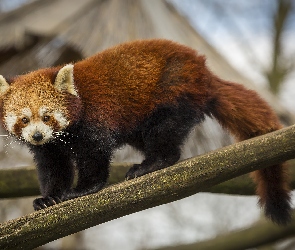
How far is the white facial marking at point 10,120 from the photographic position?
2572mm

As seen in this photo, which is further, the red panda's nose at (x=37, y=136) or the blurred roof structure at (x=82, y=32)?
the blurred roof structure at (x=82, y=32)

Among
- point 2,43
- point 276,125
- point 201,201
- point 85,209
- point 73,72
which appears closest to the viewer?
point 85,209

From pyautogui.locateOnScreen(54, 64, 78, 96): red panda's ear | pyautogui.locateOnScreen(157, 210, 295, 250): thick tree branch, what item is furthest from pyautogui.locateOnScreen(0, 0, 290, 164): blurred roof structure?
pyautogui.locateOnScreen(54, 64, 78, 96): red panda's ear

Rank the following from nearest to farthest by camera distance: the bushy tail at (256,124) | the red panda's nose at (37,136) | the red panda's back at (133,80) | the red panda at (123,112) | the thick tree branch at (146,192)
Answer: the thick tree branch at (146,192) < the red panda's nose at (37,136) < the red panda at (123,112) < the red panda's back at (133,80) < the bushy tail at (256,124)

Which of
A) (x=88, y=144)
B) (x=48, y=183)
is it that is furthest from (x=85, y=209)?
(x=48, y=183)

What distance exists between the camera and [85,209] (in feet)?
7.61

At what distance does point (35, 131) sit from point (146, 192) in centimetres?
63

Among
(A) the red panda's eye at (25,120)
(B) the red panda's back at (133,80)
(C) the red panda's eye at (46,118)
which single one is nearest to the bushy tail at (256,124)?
(B) the red panda's back at (133,80)

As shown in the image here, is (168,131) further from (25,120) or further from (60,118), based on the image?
(25,120)

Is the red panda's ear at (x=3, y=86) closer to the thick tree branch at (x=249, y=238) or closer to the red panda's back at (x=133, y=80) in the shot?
the red panda's back at (x=133, y=80)

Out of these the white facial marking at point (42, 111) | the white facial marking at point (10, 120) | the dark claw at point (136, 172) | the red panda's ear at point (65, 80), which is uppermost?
the red panda's ear at point (65, 80)

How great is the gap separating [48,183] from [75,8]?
2.23 meters

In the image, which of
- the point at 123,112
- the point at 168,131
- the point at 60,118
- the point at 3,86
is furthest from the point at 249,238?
the point at 3,86

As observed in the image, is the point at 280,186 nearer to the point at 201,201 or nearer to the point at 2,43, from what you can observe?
the point at 2,43
